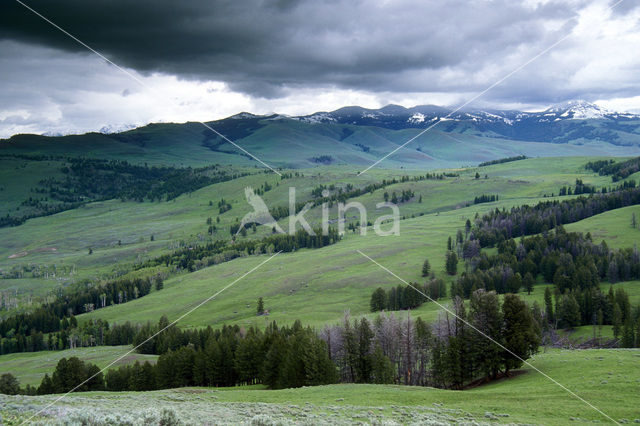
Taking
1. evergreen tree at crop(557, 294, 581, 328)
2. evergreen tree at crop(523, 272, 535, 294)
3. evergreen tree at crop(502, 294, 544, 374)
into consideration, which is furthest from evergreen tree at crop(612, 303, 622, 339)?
evergreen tree at crop(502, 294, 544, 374)

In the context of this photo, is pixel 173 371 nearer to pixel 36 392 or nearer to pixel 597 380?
pixel 36 392

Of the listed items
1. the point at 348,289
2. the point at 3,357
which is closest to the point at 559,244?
the point at 348,289

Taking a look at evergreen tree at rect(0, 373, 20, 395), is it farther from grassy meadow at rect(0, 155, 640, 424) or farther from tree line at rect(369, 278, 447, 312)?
tree line at rect(369, 278, 447, 312)

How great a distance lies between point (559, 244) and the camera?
130625 mm

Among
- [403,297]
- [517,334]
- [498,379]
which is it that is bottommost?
[403,297]

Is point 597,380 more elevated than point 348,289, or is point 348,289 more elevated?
point 597,380

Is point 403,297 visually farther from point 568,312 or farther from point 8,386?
point 8,386

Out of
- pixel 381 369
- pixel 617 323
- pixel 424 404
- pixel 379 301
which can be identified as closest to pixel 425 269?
pixel 379 301

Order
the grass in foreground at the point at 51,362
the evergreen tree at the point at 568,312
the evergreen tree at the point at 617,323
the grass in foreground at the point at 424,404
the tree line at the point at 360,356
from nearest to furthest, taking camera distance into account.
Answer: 1. the grass in foreground at the point at 424,404
2. the tree line at the point at 360,356
3. the evergreen tree at the point at 617,323
4. the evergreen tree at the point at 568,312
5. the grass in foreground at the point at 51,362

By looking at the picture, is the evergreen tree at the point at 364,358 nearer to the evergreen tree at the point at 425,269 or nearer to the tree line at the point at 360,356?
the tree line at the point at 360,356

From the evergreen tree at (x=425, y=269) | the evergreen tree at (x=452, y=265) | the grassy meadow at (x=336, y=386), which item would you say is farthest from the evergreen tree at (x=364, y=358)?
the evergreen tree at (x=452, y=265)

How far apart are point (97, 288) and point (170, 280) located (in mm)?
30513

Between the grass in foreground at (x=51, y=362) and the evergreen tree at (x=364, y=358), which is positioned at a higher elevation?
the evergreen tree at (x=364, y=358)

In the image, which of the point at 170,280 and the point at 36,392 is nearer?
the point at 36,392
